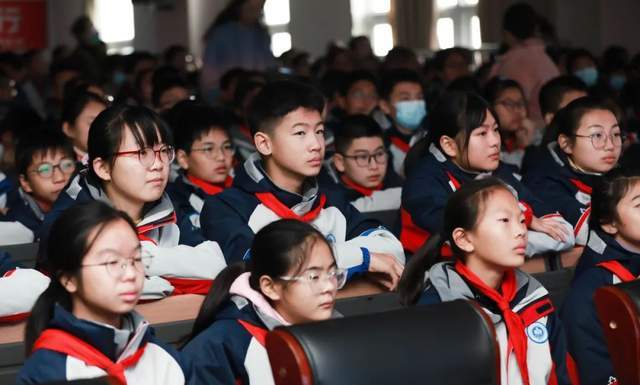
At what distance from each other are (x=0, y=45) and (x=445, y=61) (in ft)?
26.2

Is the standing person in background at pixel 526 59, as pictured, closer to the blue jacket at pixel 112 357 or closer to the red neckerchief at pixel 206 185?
A: the red neckerchief at pixel 206 185

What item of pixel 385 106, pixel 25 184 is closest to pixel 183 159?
pixel 25 184

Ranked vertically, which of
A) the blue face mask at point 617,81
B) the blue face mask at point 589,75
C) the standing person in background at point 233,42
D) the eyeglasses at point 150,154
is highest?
the standing person in background at point 233,42

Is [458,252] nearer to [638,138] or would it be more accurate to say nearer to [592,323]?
[592,323]

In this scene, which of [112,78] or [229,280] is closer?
[229,280]

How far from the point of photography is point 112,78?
1119 cm

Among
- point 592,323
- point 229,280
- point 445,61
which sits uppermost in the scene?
point 445,61

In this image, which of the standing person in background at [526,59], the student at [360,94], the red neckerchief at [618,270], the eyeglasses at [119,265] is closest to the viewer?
the eyeglasses at [119,265]

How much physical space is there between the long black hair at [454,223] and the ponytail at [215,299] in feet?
1.62

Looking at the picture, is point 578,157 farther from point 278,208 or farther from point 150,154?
point 150,154

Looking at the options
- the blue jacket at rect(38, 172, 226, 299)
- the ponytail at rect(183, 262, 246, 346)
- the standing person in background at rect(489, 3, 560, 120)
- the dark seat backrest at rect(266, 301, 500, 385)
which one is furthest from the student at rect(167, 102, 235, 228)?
the standing person in background at rect(489, 3, 560, 120)

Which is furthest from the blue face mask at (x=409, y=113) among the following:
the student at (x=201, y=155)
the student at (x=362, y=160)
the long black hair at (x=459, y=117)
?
the long black hair at (x=459, y=117)

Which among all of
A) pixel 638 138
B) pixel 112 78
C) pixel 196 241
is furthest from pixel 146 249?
pixel 112 78

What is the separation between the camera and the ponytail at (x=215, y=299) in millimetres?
2779
